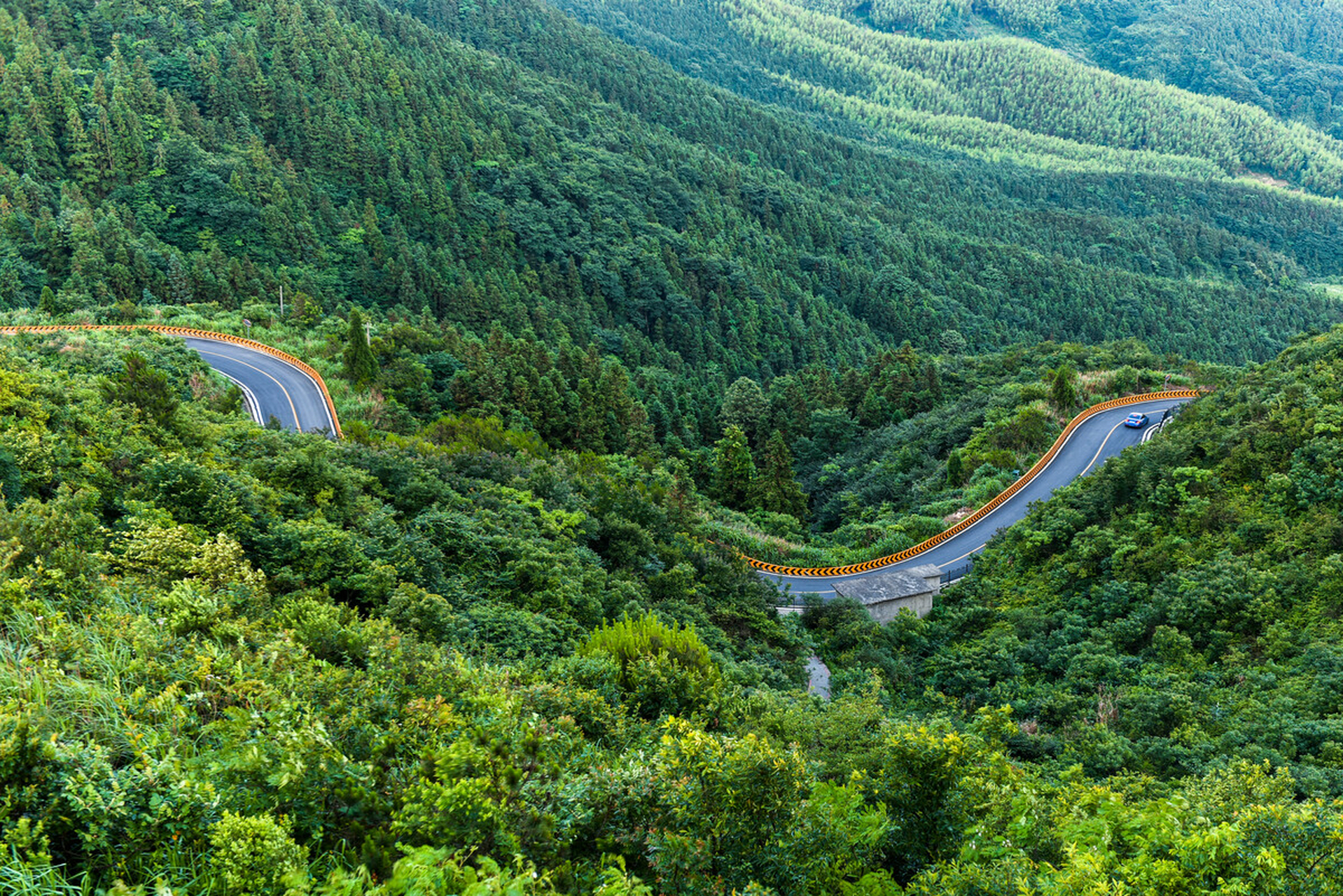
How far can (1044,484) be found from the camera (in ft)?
134

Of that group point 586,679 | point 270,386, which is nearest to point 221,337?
point 270,386

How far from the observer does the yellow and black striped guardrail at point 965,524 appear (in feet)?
116

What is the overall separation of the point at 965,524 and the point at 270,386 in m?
33.8

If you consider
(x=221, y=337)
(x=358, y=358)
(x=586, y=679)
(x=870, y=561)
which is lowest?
(x=870, y=561)

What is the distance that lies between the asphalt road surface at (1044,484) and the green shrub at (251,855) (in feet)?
91.2

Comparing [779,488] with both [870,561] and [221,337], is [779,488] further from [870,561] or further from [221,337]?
[221,337]

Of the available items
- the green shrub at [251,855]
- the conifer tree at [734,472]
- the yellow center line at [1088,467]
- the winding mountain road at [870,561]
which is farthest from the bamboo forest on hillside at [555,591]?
the yellow center line at [1088,467]

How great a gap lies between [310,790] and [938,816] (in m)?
6.82

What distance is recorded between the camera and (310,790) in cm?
639

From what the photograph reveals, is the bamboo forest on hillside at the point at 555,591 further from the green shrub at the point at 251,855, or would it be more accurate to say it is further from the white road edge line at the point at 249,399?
the white road edge line at the point at 249,399

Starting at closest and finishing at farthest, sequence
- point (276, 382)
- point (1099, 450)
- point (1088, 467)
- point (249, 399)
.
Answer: point (249, 399) < point (276, 382) < point (1088, 467) < point (1099, 450)

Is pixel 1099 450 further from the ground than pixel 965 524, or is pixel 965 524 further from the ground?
pixel 1099 450

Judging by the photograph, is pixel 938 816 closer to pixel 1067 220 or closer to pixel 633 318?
pixel 633 318

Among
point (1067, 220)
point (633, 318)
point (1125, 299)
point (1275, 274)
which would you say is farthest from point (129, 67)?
point (1275, 274)
